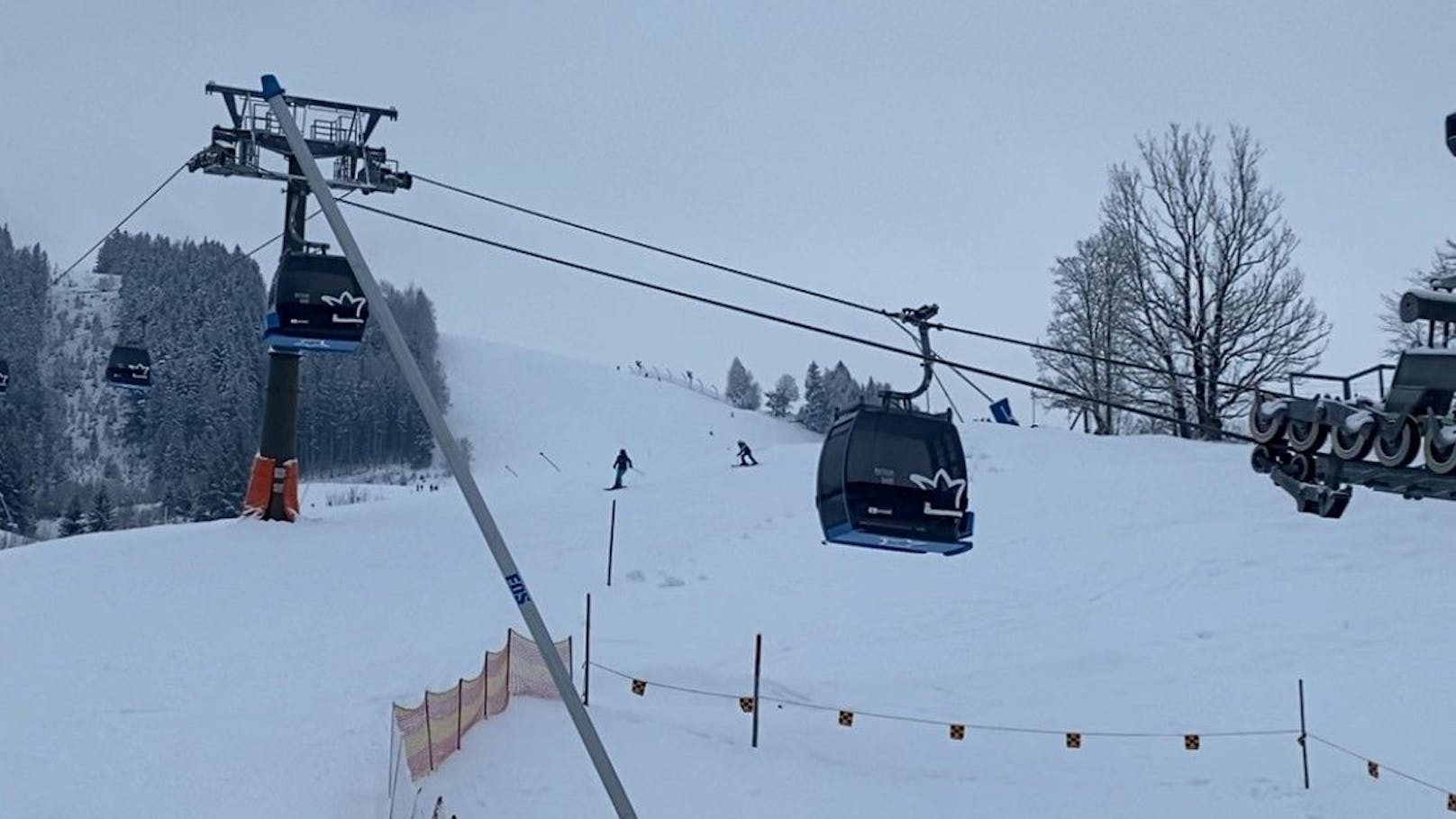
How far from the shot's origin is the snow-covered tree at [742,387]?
564ft

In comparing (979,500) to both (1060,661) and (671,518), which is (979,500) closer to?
(671,518)

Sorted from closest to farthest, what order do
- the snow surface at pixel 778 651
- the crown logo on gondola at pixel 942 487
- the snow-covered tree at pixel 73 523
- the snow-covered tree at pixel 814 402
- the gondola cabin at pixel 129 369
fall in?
the crown logo on gondola at pixel 942 487 < the snow surface at pixel 778 651 < the gondola cabin at pixel 129 369 < the snow-covered tree at pixel 73 523 < the snow-covered tree at pixel 814 402

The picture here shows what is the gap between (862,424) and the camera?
1137 cm

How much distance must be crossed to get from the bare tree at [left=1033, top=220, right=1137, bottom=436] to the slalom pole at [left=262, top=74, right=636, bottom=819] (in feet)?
120

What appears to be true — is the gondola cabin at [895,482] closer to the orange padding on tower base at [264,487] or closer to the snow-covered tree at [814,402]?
the orange padding on tower base at [264,487]

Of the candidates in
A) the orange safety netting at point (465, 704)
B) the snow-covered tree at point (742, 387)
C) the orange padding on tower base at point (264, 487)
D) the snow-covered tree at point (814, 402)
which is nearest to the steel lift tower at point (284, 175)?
the orange padding on tower base at point (264, 487)

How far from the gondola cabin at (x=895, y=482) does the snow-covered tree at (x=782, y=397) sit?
133m

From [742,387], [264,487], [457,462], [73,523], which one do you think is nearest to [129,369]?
[264,487]

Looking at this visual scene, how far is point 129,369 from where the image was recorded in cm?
2720

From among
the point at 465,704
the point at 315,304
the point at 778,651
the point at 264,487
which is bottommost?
the point at 465,704

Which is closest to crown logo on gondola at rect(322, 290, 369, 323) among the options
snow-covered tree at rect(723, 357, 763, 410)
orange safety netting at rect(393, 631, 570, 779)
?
orange safety netting at rect(393, 631, 570, 779)

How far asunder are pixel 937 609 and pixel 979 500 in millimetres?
7049

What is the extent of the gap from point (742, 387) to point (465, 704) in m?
161

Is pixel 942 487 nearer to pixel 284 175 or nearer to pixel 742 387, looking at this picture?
pixel 284 175
